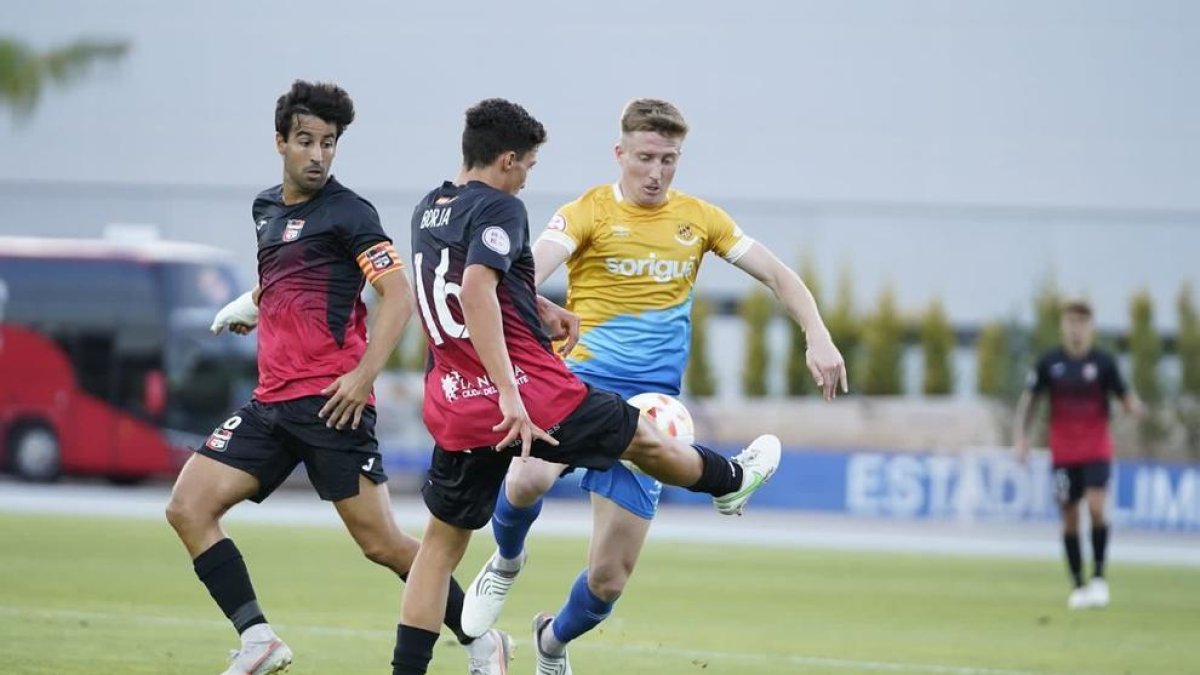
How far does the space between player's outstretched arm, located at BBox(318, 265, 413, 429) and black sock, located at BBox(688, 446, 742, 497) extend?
1294mm

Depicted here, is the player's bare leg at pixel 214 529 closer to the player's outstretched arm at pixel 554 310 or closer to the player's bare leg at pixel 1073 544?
the player's outstretched arm at pixel 554 310

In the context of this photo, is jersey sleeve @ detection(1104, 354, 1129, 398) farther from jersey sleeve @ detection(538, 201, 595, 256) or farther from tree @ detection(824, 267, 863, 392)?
tree @ detection(824, 267, 863, 392)

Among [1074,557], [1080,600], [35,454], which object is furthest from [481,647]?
[35,454]

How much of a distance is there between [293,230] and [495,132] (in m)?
1.14

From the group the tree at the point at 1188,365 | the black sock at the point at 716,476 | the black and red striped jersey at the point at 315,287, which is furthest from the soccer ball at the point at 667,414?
the tree at the point at 1188,365

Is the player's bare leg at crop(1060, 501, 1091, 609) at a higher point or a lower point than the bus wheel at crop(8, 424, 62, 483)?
higher

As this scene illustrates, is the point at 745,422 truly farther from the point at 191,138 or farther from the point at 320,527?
the point at 191,138

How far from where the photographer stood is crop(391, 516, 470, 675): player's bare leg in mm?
7406

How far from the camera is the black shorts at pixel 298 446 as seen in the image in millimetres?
7930

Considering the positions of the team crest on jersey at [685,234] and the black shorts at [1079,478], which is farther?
the black shorts at [1079,478]

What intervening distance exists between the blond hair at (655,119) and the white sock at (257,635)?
2.61m

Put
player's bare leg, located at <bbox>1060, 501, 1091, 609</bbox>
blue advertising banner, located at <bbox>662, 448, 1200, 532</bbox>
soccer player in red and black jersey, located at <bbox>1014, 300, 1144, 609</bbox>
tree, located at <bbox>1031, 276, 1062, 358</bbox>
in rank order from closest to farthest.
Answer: player's bare leg, located at <bbox>1060, 501, 1091, 609</bbox>
soccer player in red and black jersey, located at <bbox>1014, 300, 1144, 609</bbox>
blue advertising banner, located at <bbox>662, 448, 1200, 532</bbox>
tree, located at <bbox>1031, 276, 1062, 358</bbox>

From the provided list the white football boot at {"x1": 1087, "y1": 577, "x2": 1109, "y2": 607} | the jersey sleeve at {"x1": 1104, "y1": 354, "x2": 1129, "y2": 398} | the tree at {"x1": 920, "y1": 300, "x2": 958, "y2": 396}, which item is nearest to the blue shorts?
the white football boot at {"x1": 1087, "y1": 577, "x2": 1109, "y2": 607}

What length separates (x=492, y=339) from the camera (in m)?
7.08
